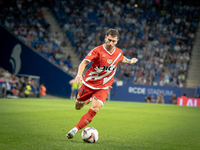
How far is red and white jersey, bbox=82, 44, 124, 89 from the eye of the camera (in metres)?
6.01

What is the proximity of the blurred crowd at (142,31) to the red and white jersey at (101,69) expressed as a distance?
1957cm

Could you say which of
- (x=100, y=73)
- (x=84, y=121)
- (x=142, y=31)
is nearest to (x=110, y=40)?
(x=100, y=73)

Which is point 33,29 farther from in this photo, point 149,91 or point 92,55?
point 92,55

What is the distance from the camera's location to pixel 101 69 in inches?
240

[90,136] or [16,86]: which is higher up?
[90,136]

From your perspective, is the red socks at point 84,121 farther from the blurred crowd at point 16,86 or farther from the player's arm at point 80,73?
the blurred crowd at point 16,86

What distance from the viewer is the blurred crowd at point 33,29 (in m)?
26.1

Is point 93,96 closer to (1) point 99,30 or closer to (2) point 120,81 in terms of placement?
(2) point 120,81

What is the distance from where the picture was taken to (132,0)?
32500 mm

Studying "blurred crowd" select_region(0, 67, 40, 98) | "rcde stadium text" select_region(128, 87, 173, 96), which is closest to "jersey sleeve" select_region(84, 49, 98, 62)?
"blurred crowd" select_region(0, 67, 40, 98)

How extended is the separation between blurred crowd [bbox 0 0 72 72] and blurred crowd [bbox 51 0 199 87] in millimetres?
2116

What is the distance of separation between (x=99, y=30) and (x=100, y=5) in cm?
371

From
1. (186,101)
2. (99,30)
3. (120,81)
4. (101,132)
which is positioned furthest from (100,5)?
(101,132)

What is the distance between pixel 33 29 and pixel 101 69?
23075 millimetres
